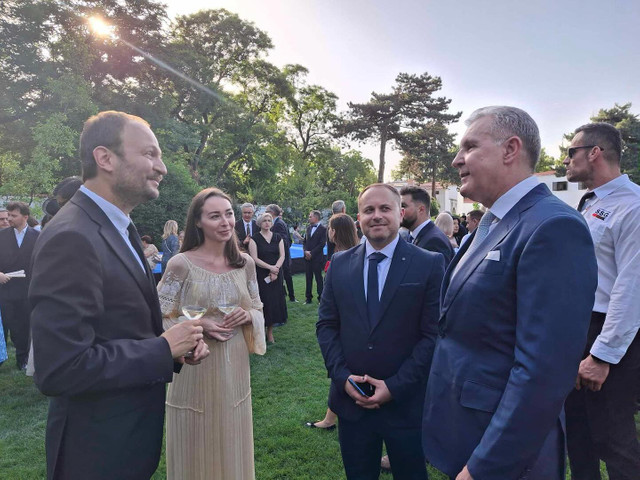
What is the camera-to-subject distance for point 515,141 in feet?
5.04

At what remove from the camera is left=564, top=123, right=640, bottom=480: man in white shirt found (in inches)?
95.1

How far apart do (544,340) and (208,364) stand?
213cm

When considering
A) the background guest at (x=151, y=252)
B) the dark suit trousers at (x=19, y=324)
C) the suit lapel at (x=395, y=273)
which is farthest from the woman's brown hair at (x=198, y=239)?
the background guest at (x=151, y=252)

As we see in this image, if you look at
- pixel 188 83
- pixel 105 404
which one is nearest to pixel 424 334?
pixel 105 404

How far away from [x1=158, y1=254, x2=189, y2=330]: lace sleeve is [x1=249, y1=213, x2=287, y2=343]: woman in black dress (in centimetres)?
430

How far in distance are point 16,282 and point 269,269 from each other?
13.2 ft

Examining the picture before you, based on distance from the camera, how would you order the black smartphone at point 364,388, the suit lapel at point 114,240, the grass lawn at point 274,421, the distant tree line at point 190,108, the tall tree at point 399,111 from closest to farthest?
the suit lapel at point 114,240
the black smartphone at point 364,388
the grass lawn at point 274,421
the distant tree line at point 190,108
the tall tree at point 399,111

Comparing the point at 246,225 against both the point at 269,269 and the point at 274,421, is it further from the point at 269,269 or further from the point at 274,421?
the point at 274,421

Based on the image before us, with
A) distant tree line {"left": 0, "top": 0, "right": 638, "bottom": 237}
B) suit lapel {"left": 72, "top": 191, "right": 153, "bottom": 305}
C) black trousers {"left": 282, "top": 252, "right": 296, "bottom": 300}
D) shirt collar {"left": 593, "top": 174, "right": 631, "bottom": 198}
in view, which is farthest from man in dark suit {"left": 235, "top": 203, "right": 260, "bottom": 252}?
distant tree line {"left": 0, "top": 0, "right": 638, "bottom": 237}

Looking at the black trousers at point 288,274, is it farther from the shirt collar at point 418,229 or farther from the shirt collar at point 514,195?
the shirt collar at point 514,195

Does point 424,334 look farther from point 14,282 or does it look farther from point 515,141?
point 14,282

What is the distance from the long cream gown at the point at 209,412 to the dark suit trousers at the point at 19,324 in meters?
4.76

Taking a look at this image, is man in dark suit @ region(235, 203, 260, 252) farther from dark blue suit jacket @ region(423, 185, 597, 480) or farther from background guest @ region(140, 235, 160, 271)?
dark blue suit jacket @ region(423, 185, 597, 480)

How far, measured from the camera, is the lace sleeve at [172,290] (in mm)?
2875
